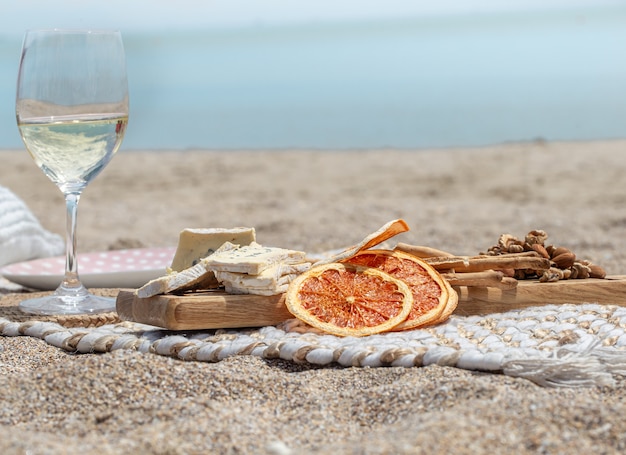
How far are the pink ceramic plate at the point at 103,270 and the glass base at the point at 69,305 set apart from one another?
43cm

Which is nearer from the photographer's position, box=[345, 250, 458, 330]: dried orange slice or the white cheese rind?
box=[345, 250, 458, 330]: dried orange slice

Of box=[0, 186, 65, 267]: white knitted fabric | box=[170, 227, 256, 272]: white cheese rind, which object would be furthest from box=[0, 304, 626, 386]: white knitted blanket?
box=[0, 186, 65, 267]: white knitted fabric

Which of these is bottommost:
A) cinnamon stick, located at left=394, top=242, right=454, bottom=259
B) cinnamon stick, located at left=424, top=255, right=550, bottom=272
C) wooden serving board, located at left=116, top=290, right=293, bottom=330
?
wooden serving board, located at left=116, top=290, right=293, bottom=330

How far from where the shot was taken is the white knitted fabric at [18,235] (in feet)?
12.7

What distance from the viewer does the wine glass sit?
267cm

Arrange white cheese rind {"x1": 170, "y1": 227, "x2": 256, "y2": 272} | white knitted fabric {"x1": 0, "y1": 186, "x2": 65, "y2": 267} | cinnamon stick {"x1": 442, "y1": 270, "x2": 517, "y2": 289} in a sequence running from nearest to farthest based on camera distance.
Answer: cinnamon stick {"x1": 442, "y1": 270, "x2": 517, "y2": 289}
white cheese rind {"x1": 170, "y1": 227, "x2": 256, "y2": 272}
white knitted fabric {"x1": 0, "y1": 186, "x2": 65, "y2": 267}

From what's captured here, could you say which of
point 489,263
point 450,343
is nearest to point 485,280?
point 489,263

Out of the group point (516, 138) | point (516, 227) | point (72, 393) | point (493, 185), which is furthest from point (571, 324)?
point (516, 138)

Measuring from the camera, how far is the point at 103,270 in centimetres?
359

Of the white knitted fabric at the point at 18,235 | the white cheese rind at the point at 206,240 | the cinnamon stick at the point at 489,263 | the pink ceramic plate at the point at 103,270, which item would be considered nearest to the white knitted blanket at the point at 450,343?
the cinnamon stick at the point at 489,263

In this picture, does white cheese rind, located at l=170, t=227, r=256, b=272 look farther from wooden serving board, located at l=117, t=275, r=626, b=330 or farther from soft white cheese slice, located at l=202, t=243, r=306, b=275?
wooden serving board, located at l=117, t=275, r=626, b=330

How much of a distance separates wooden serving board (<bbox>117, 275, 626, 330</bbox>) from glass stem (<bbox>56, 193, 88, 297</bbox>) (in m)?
0.34

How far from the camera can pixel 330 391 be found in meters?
2.12

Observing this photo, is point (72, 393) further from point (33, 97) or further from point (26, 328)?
point (33, 97)
